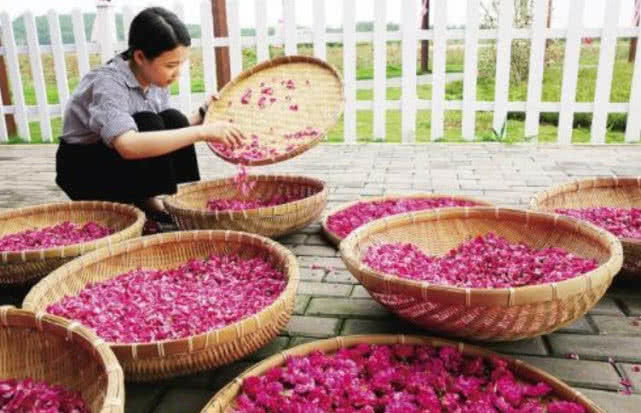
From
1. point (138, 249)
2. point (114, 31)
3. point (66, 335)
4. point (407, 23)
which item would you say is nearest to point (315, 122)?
point (138, 249)

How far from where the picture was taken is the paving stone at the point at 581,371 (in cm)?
149

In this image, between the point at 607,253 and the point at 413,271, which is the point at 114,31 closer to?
the point at 413,271

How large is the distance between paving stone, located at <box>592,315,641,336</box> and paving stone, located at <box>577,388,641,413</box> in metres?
0.34

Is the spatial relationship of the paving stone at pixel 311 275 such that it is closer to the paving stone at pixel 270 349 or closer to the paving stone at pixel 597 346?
the paving stone at pixel 270 349

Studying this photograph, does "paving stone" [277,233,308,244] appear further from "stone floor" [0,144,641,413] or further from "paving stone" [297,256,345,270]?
"paving stone" [297,256,345,270]

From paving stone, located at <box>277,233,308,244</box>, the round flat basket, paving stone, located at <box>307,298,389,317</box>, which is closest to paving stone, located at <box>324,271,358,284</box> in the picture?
paving stone, located at <box>307,298,389,317</box>

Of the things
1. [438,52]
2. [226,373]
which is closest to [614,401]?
[226,373]

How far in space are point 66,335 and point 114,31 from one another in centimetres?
521

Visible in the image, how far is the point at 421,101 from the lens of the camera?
541 centimetres

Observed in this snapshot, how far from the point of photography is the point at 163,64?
7.95 ft

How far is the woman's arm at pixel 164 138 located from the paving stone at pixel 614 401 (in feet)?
5.33

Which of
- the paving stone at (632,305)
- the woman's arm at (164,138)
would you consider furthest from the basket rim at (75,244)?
the paving stone at (632,305)

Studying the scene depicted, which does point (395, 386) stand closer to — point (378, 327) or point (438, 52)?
point (378, 327)

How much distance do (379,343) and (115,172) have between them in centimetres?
173
